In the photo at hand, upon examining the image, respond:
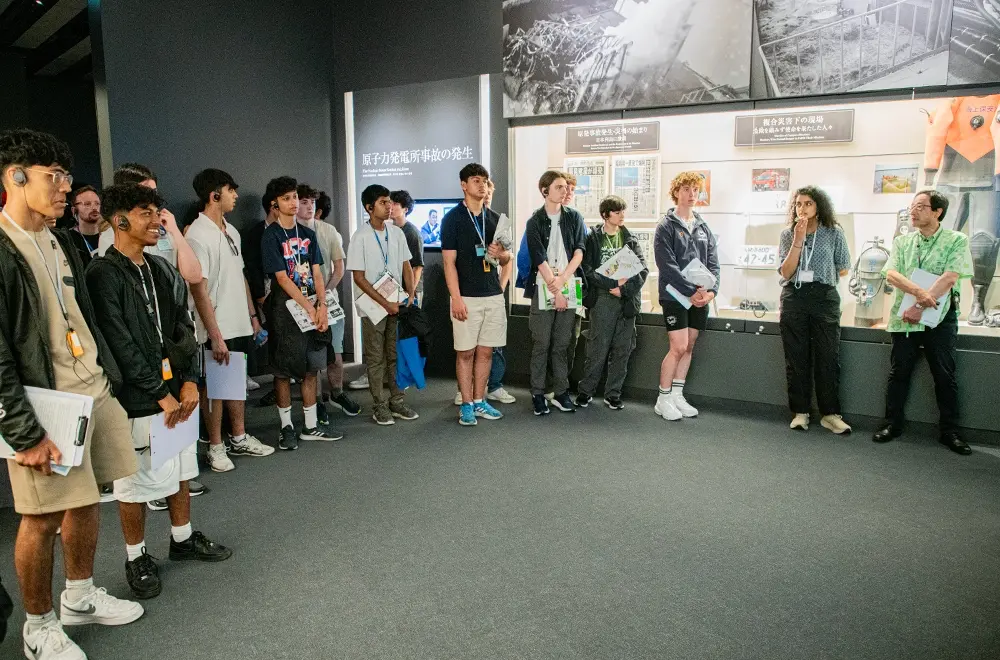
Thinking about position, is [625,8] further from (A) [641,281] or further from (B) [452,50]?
(A) [641,281]

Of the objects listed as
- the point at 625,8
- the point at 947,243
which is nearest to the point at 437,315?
the point at 625,8

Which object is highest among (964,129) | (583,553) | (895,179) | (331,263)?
(964,129)

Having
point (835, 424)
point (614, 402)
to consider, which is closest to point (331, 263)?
point (614, 402)

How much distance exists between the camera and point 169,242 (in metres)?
3.62

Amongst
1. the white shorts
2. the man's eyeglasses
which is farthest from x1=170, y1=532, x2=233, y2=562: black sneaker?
the man's eyeglasses

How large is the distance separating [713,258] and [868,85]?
150cm

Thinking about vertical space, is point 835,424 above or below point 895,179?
below

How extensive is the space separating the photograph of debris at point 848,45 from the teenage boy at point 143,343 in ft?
13.8

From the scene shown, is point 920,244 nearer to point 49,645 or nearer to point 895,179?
point 895,179

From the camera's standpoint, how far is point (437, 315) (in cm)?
643

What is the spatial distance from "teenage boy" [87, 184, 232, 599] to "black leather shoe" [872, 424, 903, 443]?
410cm

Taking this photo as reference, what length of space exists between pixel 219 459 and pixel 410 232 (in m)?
2.44

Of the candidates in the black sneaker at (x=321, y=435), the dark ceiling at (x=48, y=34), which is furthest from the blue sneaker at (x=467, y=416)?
the dark ceiling at (x=48, y=34)

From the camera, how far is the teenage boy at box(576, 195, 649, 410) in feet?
17.3
